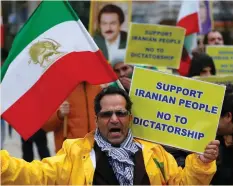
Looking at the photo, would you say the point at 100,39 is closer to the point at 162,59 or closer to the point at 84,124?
the point at 162,59

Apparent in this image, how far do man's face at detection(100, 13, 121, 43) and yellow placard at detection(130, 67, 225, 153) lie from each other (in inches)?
152

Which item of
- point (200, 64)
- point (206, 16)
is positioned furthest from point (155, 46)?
point (206, 16)

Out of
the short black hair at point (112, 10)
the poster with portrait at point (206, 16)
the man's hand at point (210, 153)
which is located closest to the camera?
the man's hand at point (210, 153)

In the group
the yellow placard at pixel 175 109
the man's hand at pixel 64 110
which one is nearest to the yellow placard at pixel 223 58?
the man's hand at pixel 64 110

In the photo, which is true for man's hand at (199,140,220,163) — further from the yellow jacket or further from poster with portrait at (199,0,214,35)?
poster with portrait at (199,0,214,35)

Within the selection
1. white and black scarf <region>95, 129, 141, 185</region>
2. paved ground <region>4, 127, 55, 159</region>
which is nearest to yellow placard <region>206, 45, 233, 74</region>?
paved ground <region>4, 127, 55, 159</region>

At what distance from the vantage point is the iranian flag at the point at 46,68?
3701mm

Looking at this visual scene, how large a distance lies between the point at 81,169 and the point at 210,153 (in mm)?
646

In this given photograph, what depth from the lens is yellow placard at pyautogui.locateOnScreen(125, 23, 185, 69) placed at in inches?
250

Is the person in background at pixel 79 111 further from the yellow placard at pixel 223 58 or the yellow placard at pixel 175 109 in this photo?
the yellow placard at pixel 223 58

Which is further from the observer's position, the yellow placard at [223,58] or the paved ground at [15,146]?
the paved ground at [15,146]

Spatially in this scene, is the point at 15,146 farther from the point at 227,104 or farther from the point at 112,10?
the point at 227,104

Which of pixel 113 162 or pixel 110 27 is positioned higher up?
pixel 110 27

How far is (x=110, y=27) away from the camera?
24.2ft
